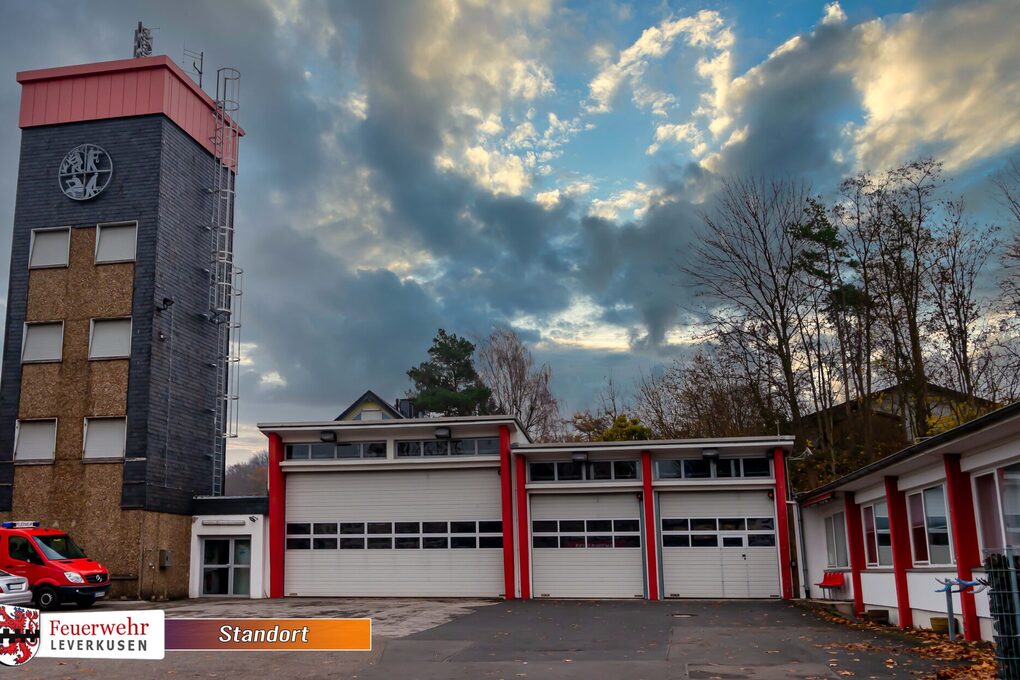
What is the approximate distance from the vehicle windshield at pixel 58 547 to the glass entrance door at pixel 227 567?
5271 millimetres

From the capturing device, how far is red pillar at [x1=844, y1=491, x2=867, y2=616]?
19641 millimetres

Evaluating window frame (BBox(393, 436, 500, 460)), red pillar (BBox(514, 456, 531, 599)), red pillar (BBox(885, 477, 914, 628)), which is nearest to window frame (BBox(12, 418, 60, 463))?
window frame (BBox(393, 436, 500, 460))

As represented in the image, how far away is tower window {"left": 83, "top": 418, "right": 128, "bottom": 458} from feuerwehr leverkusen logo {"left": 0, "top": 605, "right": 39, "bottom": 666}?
52.2 feet

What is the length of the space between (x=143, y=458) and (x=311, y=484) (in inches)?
197

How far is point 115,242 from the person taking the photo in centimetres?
2830

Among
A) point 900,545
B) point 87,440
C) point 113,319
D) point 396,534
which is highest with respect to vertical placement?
point 113,319

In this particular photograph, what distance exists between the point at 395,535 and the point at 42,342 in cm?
1267

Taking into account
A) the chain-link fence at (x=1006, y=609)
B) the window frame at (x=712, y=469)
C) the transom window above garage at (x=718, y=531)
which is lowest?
the chain-link fence at (x=1006, y=609)

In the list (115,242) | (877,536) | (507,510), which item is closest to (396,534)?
(507,510)

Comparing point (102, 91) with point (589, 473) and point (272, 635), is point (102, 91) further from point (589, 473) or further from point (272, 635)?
point (272, 635)

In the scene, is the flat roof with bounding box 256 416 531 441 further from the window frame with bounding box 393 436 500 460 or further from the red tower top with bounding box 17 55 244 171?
the red tower top with bounding box 17 55 244 171

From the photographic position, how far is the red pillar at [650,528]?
26000 mm

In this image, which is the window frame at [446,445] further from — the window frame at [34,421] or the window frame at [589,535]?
the window frame at [34,421]

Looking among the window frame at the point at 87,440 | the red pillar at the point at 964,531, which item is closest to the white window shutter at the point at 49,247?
the window frame at the point at 87,440
